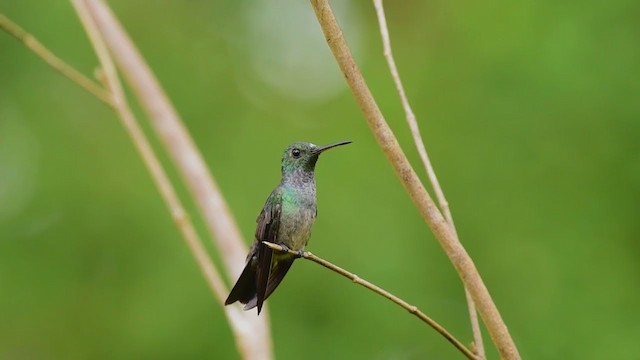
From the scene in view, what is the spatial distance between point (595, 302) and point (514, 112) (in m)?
1.63

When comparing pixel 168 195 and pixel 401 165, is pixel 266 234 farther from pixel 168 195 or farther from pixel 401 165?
pixel 401 165

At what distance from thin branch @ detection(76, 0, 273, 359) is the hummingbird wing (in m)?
0.54

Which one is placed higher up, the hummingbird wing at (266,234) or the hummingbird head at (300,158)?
the hummingbird head at (300,158)

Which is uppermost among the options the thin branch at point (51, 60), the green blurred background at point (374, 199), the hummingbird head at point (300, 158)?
the thin branch at point (51, 60)

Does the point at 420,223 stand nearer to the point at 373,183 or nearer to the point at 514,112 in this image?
the point at 373,183

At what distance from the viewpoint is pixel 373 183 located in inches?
274

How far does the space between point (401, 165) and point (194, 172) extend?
179 cm

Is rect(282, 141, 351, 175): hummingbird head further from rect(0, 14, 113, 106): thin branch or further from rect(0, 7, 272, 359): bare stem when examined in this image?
rect(0, 14, 113, 106): thin branch

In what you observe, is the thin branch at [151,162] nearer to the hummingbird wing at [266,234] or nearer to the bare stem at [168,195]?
the bare stem at [168,195]

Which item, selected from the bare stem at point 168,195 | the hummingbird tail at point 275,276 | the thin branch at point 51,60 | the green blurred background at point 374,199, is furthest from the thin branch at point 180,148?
the green blurred background at point 374,199

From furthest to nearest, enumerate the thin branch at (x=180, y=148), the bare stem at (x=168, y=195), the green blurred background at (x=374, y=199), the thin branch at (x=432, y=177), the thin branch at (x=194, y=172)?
the green blurred background at (x=374, y=199) → the thin branch at (x=180, y=148) → the thin branch at (x=194, y=172) → the bare stem at (x=168, y=195) → the thin branch at (x=432, y=177)

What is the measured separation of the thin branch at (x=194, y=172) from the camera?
280 cm

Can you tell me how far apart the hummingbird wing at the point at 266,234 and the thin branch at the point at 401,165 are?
Result: 0.42m

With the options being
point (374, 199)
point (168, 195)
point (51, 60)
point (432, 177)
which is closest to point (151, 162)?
point (168, 195)
